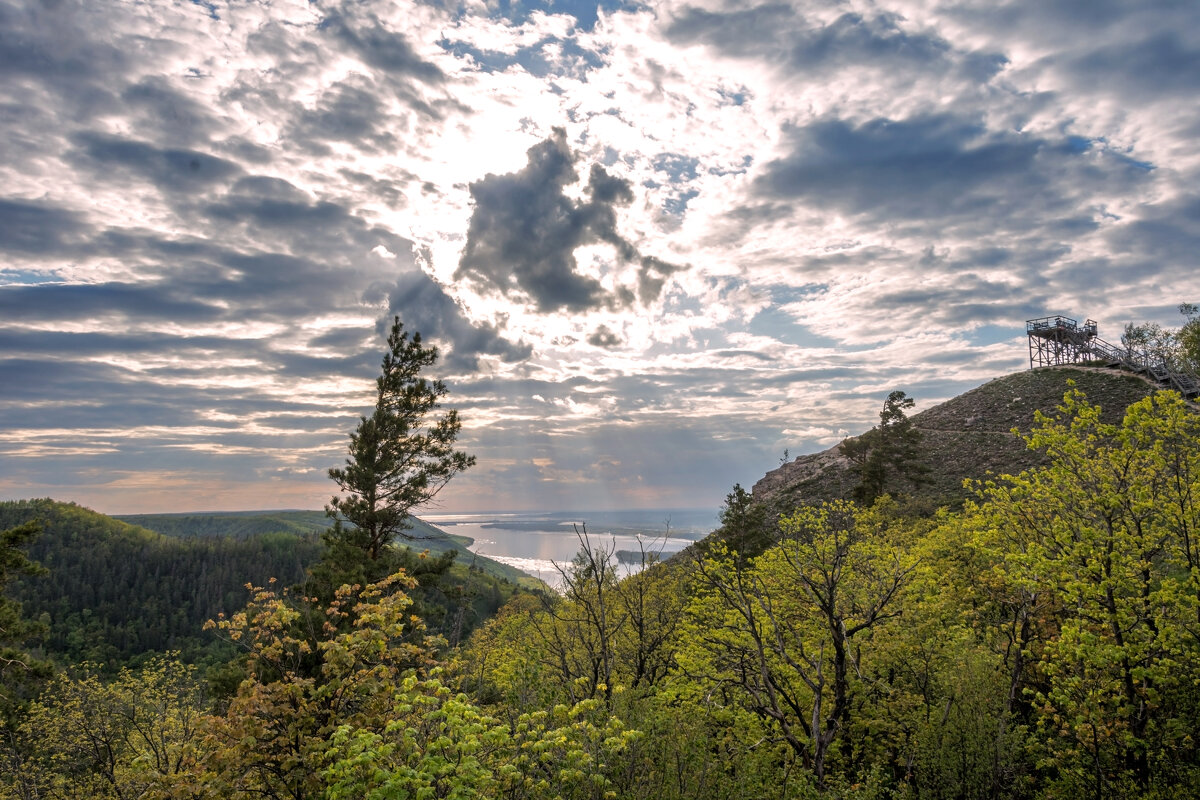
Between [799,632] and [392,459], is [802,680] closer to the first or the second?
[799,632]

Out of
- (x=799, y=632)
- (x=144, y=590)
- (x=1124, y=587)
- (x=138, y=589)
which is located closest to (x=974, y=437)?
(x=799, y=632)

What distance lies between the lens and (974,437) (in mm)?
67438

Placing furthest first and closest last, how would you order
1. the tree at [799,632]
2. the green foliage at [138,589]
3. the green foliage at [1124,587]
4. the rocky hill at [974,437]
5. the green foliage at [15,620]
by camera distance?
the green foliage at [138,589] < the rocky hill at [974,437] < the green foliage at [15,620] < the tree at [799,632] < the green foliage at [1124,587]

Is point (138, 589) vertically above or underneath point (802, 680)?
underneath

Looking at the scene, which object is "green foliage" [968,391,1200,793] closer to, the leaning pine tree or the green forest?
the green forest

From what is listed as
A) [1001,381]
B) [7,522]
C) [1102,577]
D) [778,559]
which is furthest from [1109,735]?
[7,522]

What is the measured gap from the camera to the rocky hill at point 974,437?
58.2 metres

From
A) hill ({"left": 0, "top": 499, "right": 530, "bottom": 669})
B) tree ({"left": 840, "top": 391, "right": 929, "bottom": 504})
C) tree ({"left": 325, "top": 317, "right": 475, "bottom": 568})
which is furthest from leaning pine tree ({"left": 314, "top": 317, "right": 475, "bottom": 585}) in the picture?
hill ({"left": 0, "top": 499, "right": 530, "bottom": 669})

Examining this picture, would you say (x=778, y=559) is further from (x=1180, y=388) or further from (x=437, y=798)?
(x=1180, y=388)

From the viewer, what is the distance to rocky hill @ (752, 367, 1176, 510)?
58.2 meters

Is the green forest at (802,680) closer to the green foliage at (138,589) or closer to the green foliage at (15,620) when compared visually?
the green foliage at (15,620)

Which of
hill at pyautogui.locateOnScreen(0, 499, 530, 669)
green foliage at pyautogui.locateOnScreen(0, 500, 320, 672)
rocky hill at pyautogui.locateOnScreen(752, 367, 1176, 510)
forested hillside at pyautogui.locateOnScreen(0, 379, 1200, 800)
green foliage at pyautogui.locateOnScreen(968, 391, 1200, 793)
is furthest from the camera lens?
green foliage at pyautogui.locateOnScreen(0, 500, 320, 672)

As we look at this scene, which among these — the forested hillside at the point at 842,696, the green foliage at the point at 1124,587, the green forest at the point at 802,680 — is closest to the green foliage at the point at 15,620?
the green forest at the point at 802,680

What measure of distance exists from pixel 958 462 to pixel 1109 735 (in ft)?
185
